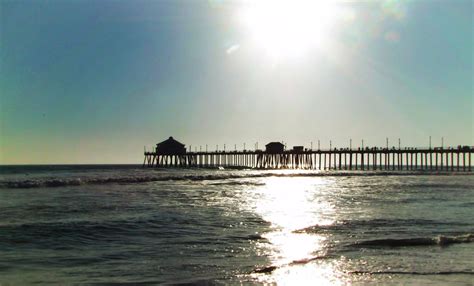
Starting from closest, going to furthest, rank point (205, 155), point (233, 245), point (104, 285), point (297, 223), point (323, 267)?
point (104, 285) → point (323, 267) → point (233, 245) → point (297, 223) → point (205, 155)

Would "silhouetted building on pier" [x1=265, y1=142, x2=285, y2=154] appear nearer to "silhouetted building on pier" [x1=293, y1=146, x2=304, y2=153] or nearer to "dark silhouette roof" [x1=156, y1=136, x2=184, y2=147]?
"silhouetted building on pier" [x1=293, y1=146, x2=304, y2=153]

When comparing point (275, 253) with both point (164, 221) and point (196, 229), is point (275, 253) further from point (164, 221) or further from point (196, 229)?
point (164, 221)

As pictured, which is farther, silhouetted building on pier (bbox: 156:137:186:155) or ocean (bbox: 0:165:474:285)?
silhouetted building on pier (bbox: 156:137:186:155)

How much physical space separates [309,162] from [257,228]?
90309 mm

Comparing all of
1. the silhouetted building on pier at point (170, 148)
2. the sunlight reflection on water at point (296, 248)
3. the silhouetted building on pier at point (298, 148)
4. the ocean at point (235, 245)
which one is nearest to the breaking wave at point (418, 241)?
the ocean at point (235, 245)

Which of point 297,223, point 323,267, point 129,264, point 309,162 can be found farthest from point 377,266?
point 309,162

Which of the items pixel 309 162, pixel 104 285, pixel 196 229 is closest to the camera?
pixel 104 285

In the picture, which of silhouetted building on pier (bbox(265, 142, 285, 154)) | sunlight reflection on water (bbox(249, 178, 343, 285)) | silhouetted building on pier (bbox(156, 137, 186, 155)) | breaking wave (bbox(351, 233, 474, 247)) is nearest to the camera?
sunlight reflection on water (bbox(249, 178, 343, 285))

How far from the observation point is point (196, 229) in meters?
14.1

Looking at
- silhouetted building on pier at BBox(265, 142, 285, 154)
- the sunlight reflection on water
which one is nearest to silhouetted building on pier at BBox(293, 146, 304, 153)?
silhouetted building on pier at BBox(265, 142, 285, 154)

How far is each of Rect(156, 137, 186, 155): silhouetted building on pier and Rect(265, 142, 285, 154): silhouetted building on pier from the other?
60.6 ft

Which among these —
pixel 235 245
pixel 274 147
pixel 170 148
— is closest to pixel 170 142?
pixel 170 148

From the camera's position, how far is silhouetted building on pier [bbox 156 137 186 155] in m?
105

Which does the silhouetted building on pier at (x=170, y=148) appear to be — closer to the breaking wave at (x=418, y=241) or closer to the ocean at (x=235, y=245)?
the ocean at (x=235, y=245)
